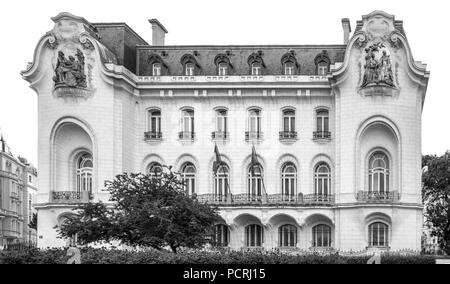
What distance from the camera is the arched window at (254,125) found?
67.5 m

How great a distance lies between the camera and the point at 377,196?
63.6m

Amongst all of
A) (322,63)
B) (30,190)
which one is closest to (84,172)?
(322,63)

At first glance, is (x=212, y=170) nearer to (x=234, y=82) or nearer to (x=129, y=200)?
(x=234, y=82)

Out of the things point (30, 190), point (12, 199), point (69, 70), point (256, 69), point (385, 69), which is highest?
point (256, 69)

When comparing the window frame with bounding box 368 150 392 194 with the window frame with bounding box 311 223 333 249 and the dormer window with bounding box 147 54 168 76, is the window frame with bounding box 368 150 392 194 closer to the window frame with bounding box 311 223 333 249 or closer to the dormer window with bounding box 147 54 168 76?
the window frame with bounding box 311 223 333 249

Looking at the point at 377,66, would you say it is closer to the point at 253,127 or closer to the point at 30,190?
the point at 253,127

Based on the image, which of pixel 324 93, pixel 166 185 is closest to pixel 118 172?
pixel 166 185

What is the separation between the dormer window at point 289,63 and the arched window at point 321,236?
36.2ft

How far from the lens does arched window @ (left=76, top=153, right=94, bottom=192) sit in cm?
6650

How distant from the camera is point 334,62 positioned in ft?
221

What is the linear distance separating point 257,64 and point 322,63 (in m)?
4.56

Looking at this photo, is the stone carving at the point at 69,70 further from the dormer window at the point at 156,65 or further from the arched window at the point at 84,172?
the dormer window at the point at 156,65

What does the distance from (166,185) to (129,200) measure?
8.11 feet

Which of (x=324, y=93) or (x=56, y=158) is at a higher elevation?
(x=324, y=93)
